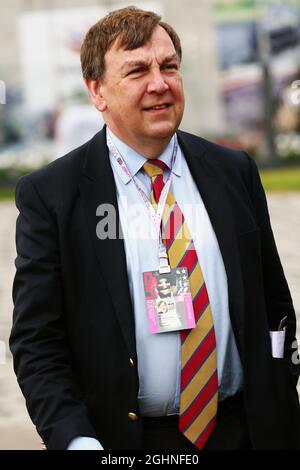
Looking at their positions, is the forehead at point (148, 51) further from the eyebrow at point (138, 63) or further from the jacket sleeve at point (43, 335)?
the jacket sleeve at point (43, 335)

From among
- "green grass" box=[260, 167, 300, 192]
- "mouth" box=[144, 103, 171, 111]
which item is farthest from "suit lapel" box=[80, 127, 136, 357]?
"green grass" box=[260, 167, 300, 192]

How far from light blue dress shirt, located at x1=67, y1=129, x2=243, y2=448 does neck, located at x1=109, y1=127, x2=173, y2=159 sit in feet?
0.05

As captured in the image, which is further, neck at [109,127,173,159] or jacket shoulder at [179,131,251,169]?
jacket shoulder at [179,131,251,169]

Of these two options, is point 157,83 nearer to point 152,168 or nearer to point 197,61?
point 152,168

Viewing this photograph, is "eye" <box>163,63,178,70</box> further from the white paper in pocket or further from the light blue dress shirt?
the white paper in pocket

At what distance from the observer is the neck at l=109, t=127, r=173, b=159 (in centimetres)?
257

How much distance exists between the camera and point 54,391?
2.35 m

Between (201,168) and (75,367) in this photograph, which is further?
(201,168)
